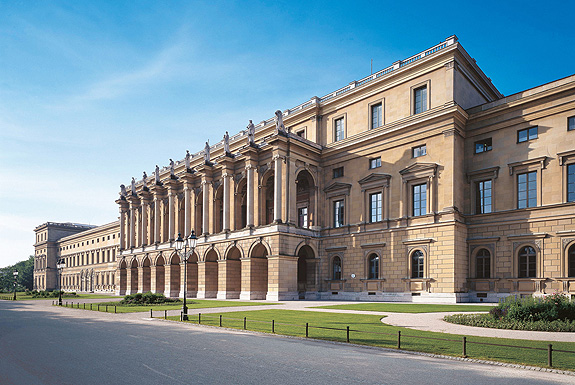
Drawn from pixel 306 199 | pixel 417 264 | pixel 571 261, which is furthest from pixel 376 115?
pixel 571 261

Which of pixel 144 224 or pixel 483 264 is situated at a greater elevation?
pixel 144 224

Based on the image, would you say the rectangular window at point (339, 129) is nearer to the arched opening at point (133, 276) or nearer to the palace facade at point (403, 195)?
the palace facade at point (403, 195)

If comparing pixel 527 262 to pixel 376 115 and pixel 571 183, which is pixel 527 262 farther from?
pixel 376 115

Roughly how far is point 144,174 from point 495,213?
206ft

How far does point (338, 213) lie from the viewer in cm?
5138

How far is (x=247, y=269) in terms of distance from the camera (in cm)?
5181

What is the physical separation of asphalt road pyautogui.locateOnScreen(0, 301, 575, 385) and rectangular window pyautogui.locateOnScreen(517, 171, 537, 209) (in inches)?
1139

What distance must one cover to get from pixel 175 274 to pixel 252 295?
21586mm

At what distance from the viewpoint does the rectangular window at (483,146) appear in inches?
1644

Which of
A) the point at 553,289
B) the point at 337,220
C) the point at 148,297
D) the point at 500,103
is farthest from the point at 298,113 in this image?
the point at 553,289

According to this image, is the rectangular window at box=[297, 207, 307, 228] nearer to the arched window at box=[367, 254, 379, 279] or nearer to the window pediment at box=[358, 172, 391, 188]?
the window pediment at box=[358, 172, 391, 188]

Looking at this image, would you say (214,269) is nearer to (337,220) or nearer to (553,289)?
(337,220)

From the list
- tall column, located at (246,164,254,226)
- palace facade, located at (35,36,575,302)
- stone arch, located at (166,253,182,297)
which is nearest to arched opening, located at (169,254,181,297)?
stone arch, located at (166,253,182,297)

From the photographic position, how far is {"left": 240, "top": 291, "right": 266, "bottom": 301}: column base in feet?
166
